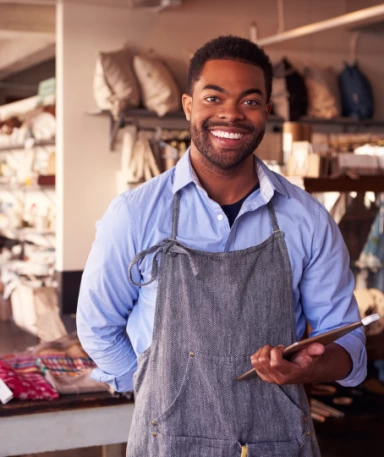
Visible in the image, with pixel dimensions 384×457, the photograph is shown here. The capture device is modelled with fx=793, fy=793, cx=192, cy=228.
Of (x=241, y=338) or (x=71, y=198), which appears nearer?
(x=241, y=338)

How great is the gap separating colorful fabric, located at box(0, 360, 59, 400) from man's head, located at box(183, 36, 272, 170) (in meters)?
1.64

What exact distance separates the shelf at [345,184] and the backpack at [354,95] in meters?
4.47

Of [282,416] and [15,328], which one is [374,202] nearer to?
[282,416]

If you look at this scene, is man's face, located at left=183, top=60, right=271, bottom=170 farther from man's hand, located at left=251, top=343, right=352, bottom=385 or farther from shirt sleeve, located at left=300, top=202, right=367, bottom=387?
man's hand, located at left=251, top=343, right=352, bottom=385

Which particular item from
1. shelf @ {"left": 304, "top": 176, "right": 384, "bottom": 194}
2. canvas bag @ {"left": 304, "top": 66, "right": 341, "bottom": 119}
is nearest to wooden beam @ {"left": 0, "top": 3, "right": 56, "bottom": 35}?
canvas bag @ {"left": 304, "top": 66, "right": 341, "bottom": 119}

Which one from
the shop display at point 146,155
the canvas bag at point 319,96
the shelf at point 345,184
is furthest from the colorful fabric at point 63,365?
the canvas bag at point 319,96

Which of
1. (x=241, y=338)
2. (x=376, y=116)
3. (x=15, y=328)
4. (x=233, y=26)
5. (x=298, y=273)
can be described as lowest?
(x=15, y=328)

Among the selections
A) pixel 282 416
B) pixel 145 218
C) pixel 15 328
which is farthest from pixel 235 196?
pixel 15 328

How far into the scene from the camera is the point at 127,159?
22.4ft

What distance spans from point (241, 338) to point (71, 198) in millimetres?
5579

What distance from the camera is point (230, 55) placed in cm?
181

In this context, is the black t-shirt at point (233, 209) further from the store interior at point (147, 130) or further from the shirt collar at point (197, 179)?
the store interior at point (147, 130)

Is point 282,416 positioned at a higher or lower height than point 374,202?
lower

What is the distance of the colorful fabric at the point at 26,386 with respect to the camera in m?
3.09
